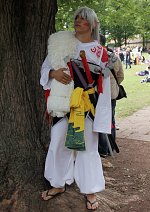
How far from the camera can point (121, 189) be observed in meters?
4.64

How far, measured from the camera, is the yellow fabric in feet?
11.1

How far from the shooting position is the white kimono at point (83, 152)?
3465mm

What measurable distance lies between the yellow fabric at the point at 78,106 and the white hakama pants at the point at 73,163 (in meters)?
Answer: 0.12

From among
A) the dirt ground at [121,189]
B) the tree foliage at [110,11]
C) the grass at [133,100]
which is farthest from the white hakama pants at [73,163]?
the grass at [133,100]

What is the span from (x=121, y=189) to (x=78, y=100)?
1722mm

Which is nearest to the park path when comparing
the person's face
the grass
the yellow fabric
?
the grass

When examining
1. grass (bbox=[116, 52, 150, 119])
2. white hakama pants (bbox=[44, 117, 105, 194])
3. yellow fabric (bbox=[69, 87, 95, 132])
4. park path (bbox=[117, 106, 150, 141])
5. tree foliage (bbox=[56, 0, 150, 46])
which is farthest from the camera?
grass (bbox=[116, 52, 150, 119])

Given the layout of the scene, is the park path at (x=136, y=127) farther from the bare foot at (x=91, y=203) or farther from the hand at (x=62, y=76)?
the hand at (x=62, y=76)

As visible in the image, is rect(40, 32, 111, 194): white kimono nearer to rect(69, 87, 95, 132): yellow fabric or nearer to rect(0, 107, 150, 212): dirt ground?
rect(69, 87, 95, 132): yellow fabric

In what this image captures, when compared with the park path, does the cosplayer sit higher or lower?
higher

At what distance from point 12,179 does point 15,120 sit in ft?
1.91

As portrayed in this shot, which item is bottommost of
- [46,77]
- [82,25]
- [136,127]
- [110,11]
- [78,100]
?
[136,127]

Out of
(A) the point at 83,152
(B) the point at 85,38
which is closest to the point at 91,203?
(A) the point at 83,152

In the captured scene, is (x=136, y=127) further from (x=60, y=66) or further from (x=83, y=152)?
(x=60, y=66)
